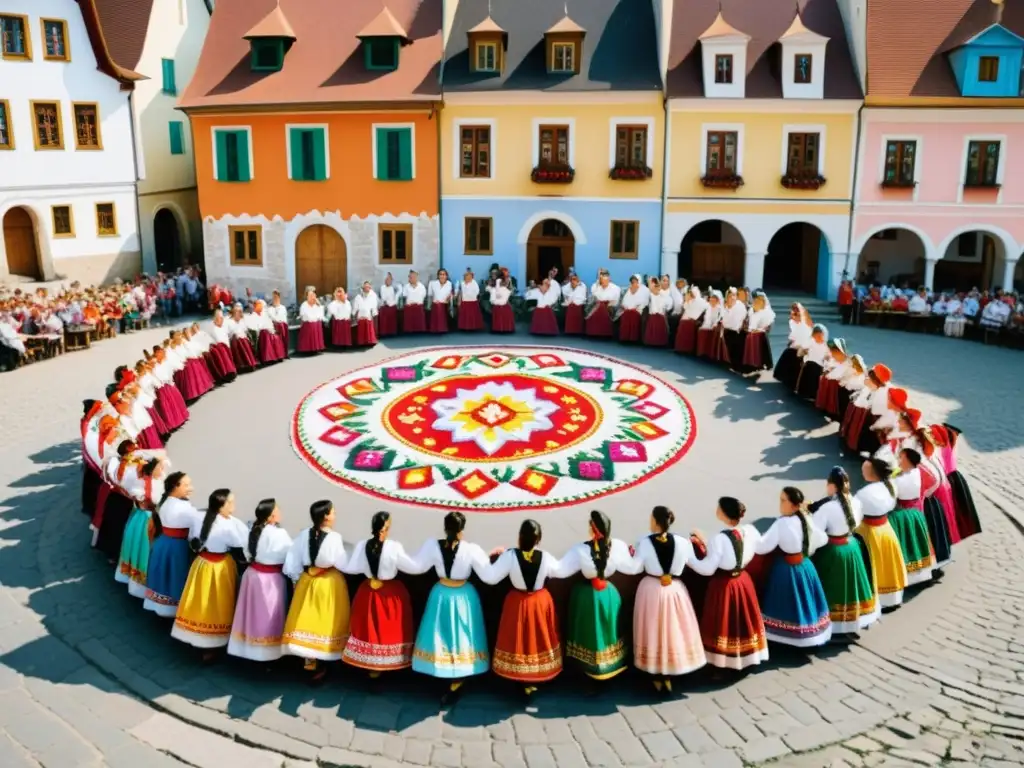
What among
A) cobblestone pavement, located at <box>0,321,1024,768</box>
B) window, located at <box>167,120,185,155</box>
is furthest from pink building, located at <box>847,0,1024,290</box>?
window, located at <box>167,120,185,155</box>

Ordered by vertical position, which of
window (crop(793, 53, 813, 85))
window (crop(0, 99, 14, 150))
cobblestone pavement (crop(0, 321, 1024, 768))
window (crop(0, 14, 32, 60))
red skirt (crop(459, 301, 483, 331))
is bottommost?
cobblestone pavement (crop(0, 321, 1024, 768))

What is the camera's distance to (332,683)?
8.16 meters

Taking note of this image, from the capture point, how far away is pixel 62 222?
87.2 ft

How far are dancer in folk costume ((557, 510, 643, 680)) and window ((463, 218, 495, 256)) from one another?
18.1m

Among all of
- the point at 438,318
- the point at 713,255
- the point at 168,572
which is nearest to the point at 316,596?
the point at 168,572

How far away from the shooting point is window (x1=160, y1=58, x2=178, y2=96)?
29297mm

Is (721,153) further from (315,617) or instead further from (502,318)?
(315,617)

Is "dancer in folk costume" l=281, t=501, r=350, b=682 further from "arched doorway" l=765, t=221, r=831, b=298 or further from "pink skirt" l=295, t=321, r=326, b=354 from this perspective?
"arched doorway" l=765, t=221, r=831, b=298

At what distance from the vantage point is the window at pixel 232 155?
2495cm

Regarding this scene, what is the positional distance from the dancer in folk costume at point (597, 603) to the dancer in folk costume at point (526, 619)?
0.20 meters

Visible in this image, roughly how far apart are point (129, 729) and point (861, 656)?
636 cm

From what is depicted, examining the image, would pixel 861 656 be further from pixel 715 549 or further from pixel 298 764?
pixel 298 764

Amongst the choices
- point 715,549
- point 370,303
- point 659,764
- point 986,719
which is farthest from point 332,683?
point 370,303

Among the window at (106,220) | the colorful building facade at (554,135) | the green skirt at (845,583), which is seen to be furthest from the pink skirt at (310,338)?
the green skirt at (845,583)
